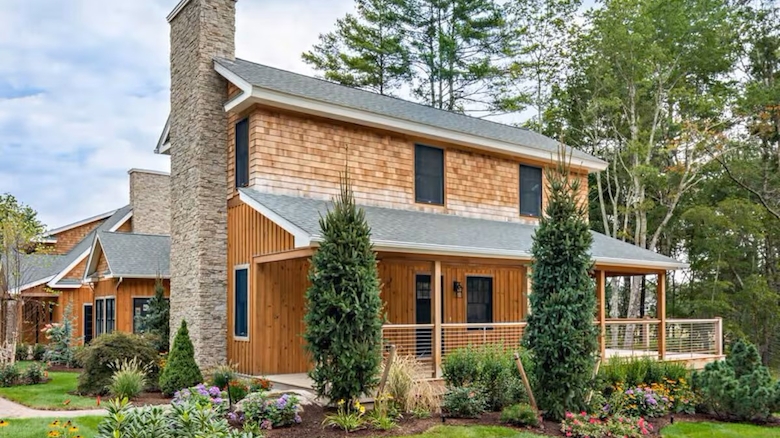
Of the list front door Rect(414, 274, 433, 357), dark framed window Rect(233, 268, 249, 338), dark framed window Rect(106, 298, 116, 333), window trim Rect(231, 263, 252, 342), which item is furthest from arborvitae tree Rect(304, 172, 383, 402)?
dark framed window Rect(106, 298, 116, 333)

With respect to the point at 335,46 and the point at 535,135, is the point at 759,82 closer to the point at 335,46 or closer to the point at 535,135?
the point at 535,135

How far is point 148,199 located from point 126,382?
16922mm

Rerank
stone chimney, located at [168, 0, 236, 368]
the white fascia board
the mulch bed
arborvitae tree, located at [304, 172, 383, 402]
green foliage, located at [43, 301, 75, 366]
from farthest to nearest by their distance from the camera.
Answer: green foliage, located at [43, 301, 75, 366]
stone chimney, located at [168, 0, 236, 368]
the white fascia board
arborvitae tree, located at [304, 172, 383, 402]
the mulch bed

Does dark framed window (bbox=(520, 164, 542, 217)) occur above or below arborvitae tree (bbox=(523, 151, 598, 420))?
above

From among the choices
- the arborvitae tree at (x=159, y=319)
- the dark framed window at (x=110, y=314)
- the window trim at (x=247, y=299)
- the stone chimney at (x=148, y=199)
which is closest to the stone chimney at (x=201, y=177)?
the window trim at (x=247, y=299)

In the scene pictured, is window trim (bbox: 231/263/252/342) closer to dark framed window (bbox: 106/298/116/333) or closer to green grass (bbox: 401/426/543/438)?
green grass (bbox: 401/426/543/438)

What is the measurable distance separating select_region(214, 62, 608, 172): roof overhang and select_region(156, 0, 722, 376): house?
0.03 m

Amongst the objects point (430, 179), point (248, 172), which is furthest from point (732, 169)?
point (248, 172)

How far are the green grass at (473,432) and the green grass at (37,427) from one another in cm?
413

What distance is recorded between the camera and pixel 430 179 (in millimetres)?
15703

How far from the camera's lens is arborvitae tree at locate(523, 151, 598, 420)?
9156 mm

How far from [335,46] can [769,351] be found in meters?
23.1

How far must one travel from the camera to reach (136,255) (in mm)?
19047

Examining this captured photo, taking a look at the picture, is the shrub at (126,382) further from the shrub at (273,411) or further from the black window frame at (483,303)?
the black window frame at (483,303)
